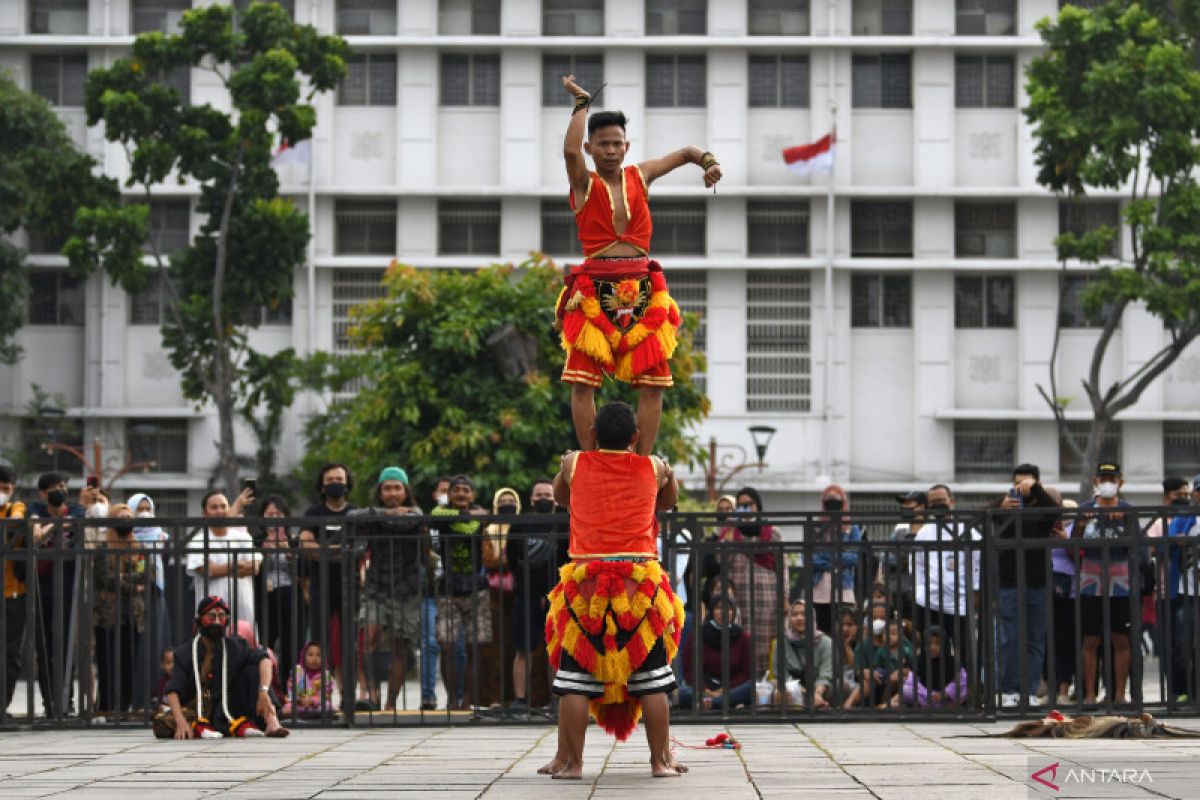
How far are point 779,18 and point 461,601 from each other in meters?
29.7

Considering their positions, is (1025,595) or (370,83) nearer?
(1025,595)

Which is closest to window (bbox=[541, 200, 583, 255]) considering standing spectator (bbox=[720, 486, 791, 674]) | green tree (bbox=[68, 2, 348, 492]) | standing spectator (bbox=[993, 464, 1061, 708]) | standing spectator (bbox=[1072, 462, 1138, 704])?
green tree (bbox=[68, 2, 348, 492])

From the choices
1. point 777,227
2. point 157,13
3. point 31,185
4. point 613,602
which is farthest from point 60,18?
point 613,602

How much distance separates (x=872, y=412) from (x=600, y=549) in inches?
1265

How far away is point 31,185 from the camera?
121 ft

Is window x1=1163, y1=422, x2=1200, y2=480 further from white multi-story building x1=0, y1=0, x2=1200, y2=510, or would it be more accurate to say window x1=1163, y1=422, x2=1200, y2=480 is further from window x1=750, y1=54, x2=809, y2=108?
window x1=750, y1=54, x2=809, y2=108

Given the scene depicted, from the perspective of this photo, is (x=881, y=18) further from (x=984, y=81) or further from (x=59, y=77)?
(x=59, y=77)

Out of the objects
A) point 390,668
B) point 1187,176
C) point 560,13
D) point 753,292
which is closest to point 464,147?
point 560,13

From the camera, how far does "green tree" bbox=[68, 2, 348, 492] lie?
110ft

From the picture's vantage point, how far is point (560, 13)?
135 ft

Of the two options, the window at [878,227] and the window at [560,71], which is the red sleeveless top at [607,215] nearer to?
the window at [560,71]

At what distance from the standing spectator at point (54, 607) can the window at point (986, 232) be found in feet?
97.6

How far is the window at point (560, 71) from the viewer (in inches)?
1615

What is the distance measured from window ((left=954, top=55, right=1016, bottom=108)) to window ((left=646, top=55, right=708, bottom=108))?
500 centimetres
